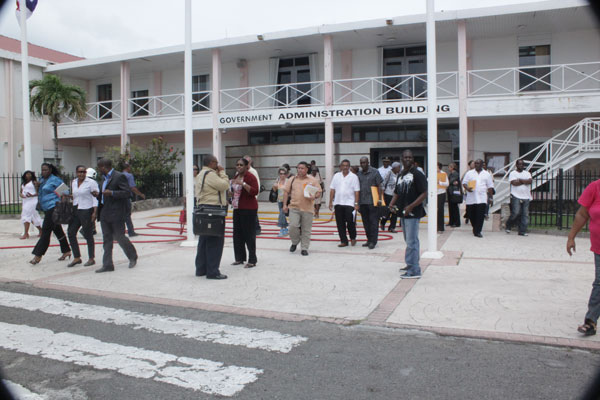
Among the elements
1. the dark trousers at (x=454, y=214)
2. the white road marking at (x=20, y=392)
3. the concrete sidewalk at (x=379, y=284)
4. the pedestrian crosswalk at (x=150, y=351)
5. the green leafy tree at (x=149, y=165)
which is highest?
the green leafy tree at (x=149, y=165)

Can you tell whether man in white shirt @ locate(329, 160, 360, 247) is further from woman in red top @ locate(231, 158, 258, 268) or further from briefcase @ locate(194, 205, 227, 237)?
briefcase @ locate(194, 205, 227, 237)

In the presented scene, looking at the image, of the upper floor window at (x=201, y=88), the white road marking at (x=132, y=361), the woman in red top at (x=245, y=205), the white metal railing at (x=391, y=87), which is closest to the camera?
the white road marking at (x=132, y=361)

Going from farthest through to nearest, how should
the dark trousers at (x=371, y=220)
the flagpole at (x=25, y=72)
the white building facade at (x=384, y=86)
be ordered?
the white building facade at (x=384, y=86), the flagpole at (x=25, y=72), the dark trousers at (x=371, y=220)

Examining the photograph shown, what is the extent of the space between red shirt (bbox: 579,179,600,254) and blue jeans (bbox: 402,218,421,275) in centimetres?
268

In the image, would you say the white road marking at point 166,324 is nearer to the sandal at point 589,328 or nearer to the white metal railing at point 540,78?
the sandal at point 589,328

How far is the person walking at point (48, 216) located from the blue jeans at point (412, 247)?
18.9 ft

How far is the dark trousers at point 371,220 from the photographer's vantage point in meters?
9.65

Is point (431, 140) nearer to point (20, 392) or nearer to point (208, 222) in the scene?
point (208, 222)

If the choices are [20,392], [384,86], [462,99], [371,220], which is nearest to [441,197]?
[371,220]

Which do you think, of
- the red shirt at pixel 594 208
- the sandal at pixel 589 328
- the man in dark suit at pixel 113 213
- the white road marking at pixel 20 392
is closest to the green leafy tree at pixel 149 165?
the man in dark suit at pixel 113 213

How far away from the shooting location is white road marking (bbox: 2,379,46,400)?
11.2 feet

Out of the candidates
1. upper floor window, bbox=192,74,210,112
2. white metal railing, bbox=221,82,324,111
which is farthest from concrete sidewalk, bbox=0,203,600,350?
upper floor window, bbox=192,74,210,112

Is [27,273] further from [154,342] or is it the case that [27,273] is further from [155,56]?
[155,56]

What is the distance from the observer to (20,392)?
3.49 m
